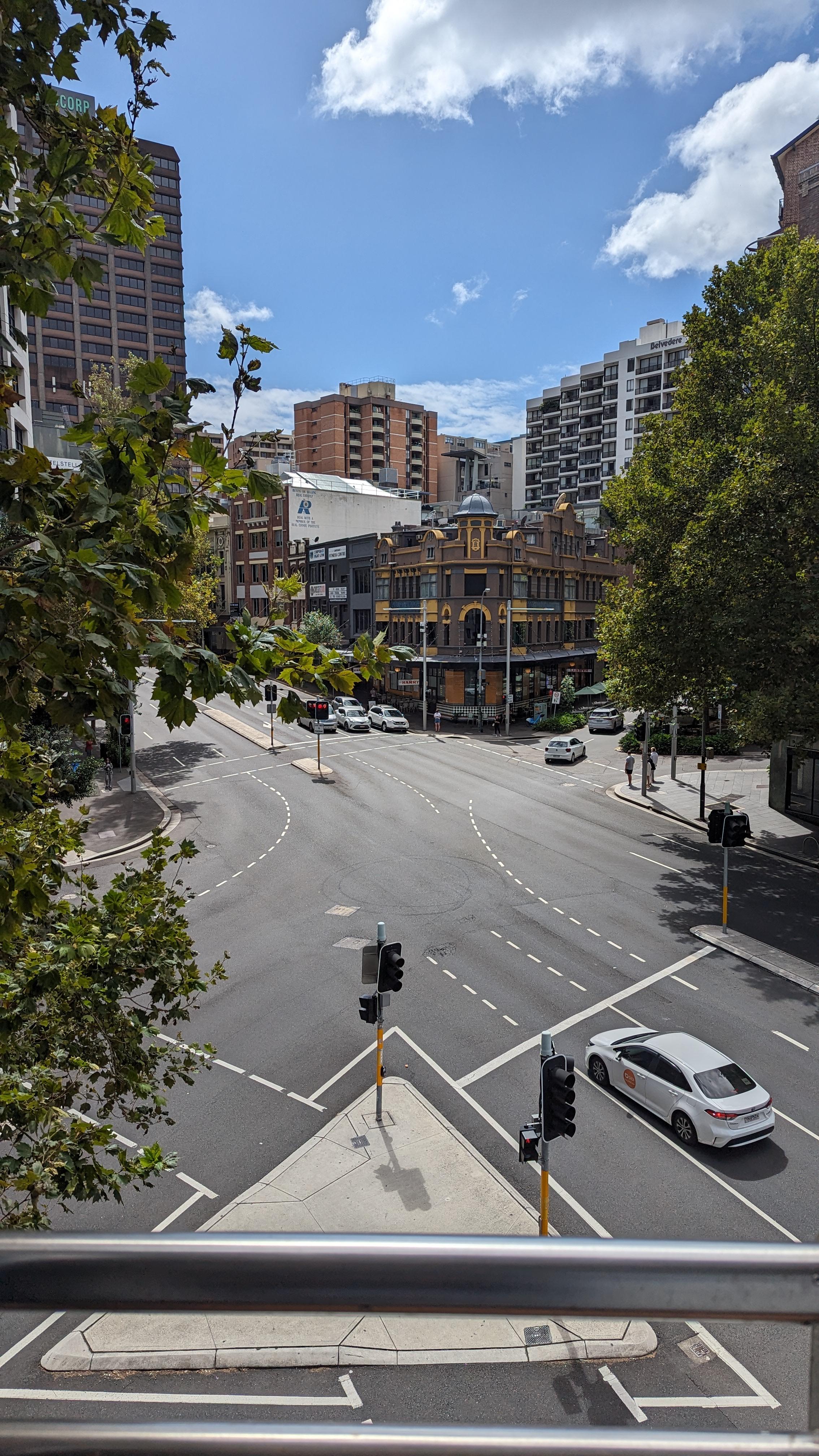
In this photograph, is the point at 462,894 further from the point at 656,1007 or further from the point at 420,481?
the point at 420,481

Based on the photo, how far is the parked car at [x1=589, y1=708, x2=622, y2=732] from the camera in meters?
54.9

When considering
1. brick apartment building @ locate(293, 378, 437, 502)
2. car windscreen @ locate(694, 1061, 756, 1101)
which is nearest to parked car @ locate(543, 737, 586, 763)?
car windscreen @ locate(694, 1061, 756, 1101)

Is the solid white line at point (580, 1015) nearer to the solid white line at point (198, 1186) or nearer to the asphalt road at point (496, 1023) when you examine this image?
the asphalt road at point (496, 1023)

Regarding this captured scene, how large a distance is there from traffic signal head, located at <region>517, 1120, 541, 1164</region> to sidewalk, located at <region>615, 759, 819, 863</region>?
1856 cm

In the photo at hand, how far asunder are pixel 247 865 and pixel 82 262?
2206cm

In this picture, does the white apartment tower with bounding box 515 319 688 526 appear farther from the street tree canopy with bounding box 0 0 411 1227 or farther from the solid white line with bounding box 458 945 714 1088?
the street tree canopy with bounding box 0 0 411 1227

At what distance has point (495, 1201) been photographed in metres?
11.0

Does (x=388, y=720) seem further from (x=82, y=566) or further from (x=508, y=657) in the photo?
(x=82, y=566)

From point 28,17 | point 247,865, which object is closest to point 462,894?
point 247,865

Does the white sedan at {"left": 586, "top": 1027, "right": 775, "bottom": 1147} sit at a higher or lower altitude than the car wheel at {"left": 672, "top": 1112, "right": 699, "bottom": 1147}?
higher

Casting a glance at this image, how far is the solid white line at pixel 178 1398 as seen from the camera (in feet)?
26.2

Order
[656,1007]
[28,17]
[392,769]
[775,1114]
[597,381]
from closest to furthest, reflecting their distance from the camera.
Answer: [28,17] → [775,1114] → [656,1007] → [392,769] → [597,381]

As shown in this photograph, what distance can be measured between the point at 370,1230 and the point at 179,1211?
124 inches

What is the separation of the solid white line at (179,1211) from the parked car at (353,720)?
42.0m
